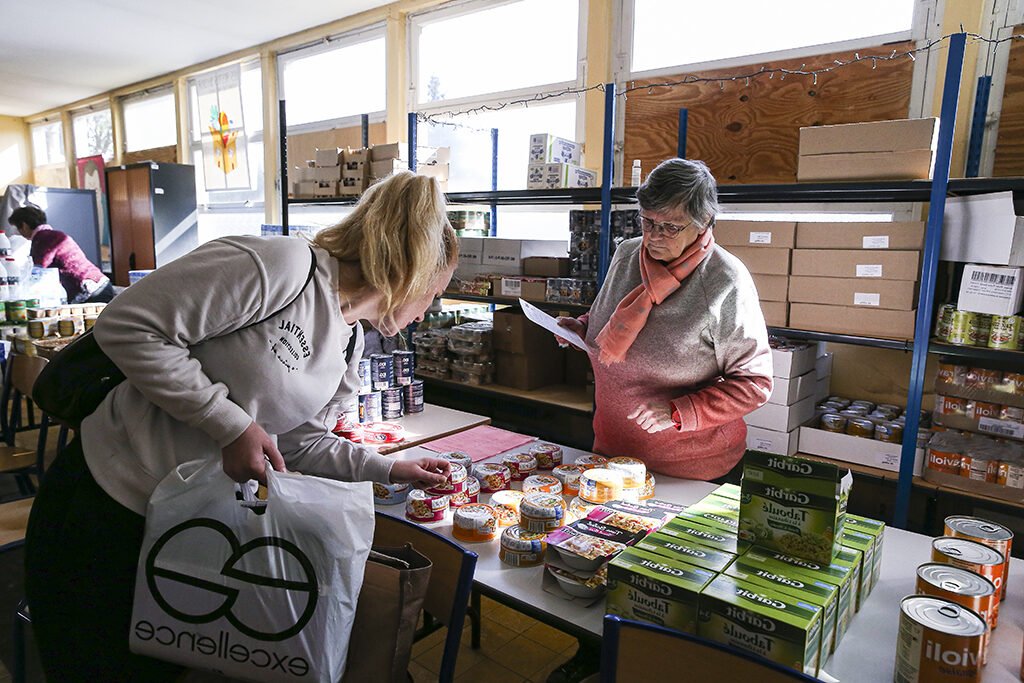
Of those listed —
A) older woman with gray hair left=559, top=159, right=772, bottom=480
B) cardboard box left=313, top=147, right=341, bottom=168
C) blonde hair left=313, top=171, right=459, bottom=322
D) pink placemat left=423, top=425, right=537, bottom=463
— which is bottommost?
pink placemat left=423, top=425, right=537, bottom=463

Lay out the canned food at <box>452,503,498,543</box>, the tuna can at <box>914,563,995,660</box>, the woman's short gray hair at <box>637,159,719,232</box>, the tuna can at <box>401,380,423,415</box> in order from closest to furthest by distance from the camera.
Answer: the tuna can at <box>914,563,995,660</box> → the canned food at <box>452,503,498,543</box> → the woman's short gray hair at <box>637,159,719,232</box> → the tuna can at <box>401,380,423,415</box>

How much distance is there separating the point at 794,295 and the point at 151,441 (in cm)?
237

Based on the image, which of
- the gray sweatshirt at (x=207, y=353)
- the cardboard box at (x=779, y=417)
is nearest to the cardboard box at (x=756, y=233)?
the cardboard box at (x=779, y=417)

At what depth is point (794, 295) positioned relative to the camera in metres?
2.68

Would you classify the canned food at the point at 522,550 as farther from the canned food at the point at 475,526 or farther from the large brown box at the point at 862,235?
the large brown box at the point at 862,235

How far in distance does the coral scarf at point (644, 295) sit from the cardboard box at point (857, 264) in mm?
811

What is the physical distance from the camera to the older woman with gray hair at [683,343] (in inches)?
74.1

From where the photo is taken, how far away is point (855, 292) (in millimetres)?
2539

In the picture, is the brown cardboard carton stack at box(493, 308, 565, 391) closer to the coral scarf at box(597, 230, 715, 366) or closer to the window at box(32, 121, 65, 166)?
the coral scarf at box(597, 230, 715, 366)

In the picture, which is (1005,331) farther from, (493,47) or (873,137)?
(493,47)

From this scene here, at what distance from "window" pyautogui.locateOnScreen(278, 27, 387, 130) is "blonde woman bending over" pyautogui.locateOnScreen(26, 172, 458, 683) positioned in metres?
4.68

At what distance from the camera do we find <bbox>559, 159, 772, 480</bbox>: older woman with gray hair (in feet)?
6.18

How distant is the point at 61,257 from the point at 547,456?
5.16 m

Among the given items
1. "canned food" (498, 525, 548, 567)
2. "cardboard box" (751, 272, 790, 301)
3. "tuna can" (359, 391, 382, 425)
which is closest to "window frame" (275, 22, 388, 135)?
"tuna can" (359, 391, 382, 425)
